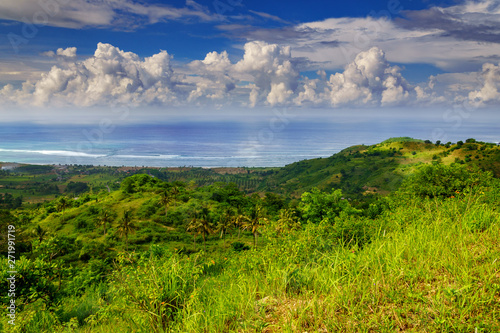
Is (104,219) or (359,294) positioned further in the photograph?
(104,219)

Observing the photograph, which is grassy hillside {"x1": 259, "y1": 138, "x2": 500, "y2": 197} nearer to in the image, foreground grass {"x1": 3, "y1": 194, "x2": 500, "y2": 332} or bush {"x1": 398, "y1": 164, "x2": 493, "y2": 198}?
bush {"x1": 398, "y1": 164, "x2": 493, "y2": 198}

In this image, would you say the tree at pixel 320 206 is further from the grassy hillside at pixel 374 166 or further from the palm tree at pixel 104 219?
the grassy hillside at pixel 374 166

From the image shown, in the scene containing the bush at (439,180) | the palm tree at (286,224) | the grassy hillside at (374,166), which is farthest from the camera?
the grassy hillside at (374,166)

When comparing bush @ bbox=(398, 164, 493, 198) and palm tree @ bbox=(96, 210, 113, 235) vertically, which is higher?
bush @ bbox=(398, 164, 493, 198)

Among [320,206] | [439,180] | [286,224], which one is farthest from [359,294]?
[320,206]

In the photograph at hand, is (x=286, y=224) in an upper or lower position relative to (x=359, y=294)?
lower

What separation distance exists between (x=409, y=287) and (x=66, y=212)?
8261 centimetres

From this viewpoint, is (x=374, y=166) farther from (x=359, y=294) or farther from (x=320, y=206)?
(x=359, y=294)

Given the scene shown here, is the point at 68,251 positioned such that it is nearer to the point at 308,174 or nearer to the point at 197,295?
the point at 197,295

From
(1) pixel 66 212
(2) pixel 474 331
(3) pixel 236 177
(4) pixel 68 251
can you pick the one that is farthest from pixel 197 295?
(3) pixel 236 177

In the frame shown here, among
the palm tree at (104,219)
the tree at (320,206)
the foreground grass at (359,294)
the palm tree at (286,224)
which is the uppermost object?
the foreground grass at (359,294)

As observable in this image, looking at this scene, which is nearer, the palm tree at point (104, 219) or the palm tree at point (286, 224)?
the palm tree at point (286, 224)

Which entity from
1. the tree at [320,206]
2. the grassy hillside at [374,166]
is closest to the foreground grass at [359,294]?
the tree at [320,206]

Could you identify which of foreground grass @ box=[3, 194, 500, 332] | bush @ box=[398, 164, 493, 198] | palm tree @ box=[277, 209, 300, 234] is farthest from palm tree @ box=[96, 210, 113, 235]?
foreground grass @ box=[3, 194, 500, 332]
